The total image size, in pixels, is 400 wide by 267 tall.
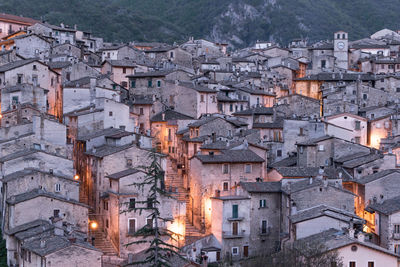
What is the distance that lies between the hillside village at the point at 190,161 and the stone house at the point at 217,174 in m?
0.08

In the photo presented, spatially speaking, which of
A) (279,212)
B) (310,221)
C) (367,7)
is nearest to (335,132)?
(279,212)

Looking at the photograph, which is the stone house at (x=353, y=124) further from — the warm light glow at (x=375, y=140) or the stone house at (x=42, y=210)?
the stone house at (x=42, y=210)

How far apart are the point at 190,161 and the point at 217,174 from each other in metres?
4.20

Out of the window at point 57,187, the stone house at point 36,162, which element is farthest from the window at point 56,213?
the stone house at point 36,162

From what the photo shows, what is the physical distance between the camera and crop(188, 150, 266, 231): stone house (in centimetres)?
6194

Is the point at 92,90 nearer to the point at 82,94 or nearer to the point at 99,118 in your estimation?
the point at 82,94

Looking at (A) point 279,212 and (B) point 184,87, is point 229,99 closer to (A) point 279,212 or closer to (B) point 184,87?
(B) point 184,87

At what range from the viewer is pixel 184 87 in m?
78.6

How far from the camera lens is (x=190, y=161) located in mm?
65875

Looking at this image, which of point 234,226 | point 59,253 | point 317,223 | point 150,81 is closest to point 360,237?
point 317,223

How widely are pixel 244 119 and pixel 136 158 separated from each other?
18.8 metres

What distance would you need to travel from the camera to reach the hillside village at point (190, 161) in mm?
53312

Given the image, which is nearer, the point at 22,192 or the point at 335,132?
the point at 22,192

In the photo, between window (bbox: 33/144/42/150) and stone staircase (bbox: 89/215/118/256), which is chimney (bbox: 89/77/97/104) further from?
stone staircase (bbox: 89/215/118/256)
